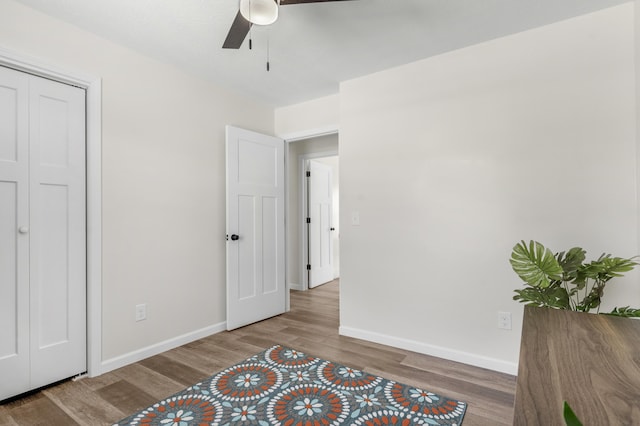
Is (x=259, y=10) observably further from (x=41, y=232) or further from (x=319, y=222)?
(x=319, y=222)

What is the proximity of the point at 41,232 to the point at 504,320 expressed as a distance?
3.19 metres

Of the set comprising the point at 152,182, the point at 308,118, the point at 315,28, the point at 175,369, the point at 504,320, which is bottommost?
the point at 175,369

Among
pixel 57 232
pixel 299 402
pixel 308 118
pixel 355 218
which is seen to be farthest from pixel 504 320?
pixel 57 232

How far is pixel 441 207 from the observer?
2553 mm

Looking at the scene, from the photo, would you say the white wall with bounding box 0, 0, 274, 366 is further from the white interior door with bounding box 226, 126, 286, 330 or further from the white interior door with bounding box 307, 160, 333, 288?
the white interior door with bounding box 307, 160, 333, 288

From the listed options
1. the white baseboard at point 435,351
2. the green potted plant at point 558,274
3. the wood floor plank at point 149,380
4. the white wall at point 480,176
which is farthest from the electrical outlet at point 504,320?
the wood floor plank at point 149,380

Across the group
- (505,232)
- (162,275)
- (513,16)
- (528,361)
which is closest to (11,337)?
(162,275)

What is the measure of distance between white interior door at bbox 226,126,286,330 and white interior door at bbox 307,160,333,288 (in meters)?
1.27

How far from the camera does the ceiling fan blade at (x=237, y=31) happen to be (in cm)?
160

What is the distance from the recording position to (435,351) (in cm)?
255

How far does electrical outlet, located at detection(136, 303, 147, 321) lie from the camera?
2.52m

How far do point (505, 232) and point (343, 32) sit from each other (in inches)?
71.5

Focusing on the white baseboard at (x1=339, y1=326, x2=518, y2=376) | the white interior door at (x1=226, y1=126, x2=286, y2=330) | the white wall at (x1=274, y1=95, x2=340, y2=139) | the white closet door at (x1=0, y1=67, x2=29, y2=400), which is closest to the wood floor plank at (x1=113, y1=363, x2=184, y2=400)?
the white closet door at (x1=0, y1=67, x2=29, y2=400)

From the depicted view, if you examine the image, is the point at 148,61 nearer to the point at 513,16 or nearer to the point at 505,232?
the point at 513,16
